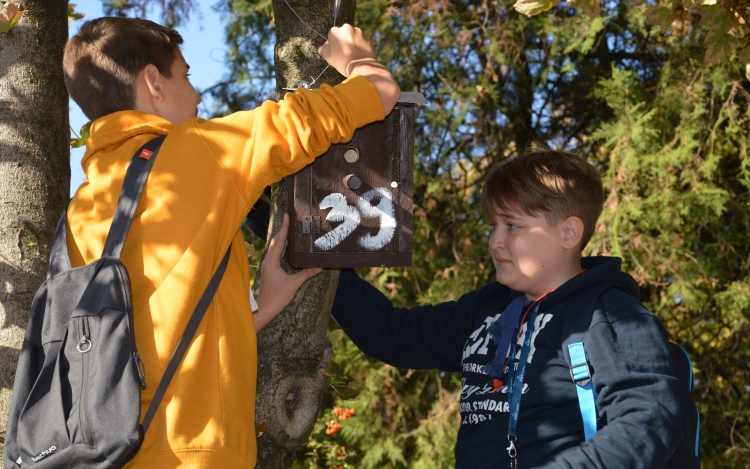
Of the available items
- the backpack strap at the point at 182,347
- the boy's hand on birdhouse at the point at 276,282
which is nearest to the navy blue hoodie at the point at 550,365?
the boy's hand on birdhouse at the point at 276,282

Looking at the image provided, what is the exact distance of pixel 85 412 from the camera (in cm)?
159

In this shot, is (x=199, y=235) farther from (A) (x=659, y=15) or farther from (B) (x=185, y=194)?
(A) (x=659, y=15)

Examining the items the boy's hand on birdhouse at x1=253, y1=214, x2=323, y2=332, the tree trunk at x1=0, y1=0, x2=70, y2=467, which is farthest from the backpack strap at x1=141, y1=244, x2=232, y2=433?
the tree trunk at x1=0, y1=0, x2=70, y2=467

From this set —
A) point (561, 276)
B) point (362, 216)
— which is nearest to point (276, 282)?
point (362, 216)

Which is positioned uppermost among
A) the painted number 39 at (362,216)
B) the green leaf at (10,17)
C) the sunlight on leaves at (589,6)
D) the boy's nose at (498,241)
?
the sunlight on leaves at (589,6)

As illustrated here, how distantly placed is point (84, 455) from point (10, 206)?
107cm

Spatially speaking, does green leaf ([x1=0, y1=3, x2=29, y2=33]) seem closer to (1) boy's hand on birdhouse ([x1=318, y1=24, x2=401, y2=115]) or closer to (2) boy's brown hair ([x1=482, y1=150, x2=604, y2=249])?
(1) boy's hand on birdhouse ([x1=318, y1=24, x2=401, y2=115])

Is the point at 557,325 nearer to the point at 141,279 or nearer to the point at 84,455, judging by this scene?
the point at 141,279

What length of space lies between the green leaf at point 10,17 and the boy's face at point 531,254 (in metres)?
1.55

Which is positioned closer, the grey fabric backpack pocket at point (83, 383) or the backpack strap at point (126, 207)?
the grey fabric backpack pocket at point (83, 383)

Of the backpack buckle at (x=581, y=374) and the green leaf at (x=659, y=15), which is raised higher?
the green leaf at (x=659, y=15)

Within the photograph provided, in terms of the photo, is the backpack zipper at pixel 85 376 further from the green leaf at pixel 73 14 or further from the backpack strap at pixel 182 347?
the green leaf at pixel 73 14

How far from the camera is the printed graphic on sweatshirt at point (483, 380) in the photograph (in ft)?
6.62

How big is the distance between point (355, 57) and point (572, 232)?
768 mm
